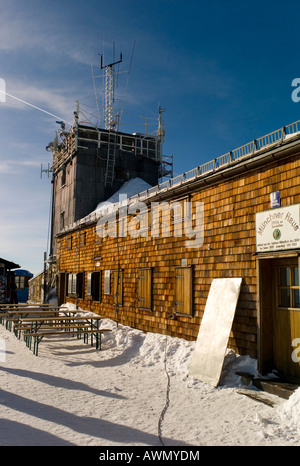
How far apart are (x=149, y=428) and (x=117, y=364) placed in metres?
4.27

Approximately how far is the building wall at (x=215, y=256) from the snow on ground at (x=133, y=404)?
2.47ft

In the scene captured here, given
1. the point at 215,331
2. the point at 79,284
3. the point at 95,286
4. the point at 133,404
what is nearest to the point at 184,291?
the point at 215,331

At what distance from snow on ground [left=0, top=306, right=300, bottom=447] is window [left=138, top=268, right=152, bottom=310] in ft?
6.44

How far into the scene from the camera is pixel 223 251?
9.20m

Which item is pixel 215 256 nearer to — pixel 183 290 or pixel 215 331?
pixel 183 290

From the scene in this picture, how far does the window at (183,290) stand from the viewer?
1025cm

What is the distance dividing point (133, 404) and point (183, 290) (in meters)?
4.40

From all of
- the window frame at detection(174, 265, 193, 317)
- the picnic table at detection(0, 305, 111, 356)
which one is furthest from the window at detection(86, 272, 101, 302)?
the window frame at detection(174, 265, 193, 317)

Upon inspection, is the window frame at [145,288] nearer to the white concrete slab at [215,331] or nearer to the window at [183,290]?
the window at [183,290]

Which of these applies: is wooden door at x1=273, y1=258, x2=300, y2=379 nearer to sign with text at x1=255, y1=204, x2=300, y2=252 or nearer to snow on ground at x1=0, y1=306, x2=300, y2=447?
sign with text at x1=255, y1=204, x2=300, y2=252

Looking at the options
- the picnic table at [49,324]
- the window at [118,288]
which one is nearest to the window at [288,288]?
the picnic table at [49,324]

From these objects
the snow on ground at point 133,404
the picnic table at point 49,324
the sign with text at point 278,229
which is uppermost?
the sign with text at point 278,229

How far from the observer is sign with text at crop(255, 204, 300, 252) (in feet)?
23.7
